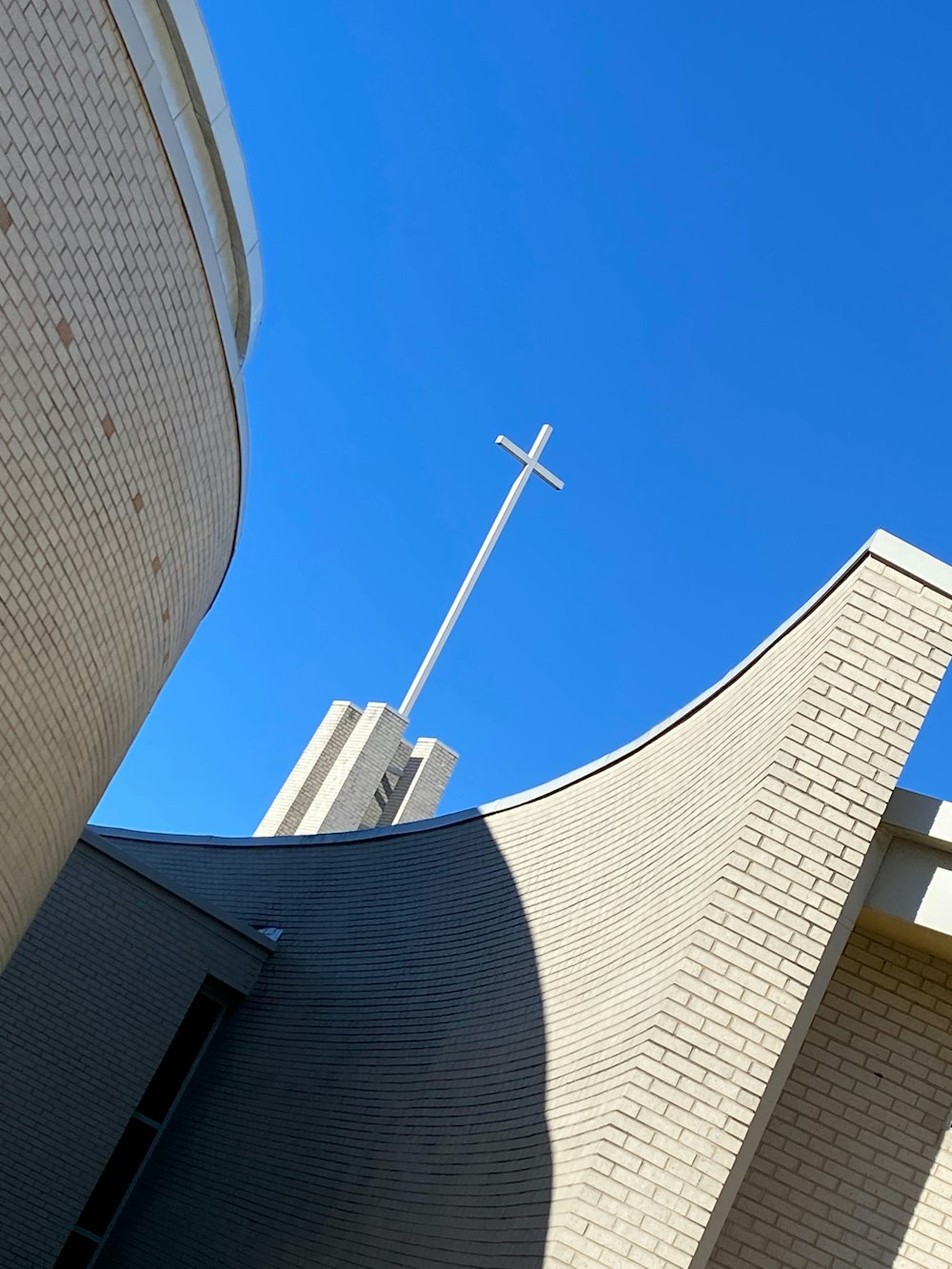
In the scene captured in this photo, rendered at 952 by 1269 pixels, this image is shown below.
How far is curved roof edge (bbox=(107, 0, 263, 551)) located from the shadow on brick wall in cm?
437

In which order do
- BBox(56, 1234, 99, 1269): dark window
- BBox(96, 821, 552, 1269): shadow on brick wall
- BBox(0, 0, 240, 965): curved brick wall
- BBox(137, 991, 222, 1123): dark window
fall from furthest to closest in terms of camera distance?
BBox(137, 991, 222, 1123): dark window, BBox(56, 1234, 99, 1269): dark window, BBox(96, 821, 552, 1269): shadow on brick wall, BBox(0, 0, 240, 965): curved brick wall

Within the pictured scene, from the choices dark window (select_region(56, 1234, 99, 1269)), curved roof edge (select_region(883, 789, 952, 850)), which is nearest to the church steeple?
dark window (select_region(56, 1234, 99, 1269))

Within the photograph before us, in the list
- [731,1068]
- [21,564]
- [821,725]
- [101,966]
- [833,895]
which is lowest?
[101,966]

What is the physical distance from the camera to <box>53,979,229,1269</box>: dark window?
13.2m

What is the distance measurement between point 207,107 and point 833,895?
5169 mm

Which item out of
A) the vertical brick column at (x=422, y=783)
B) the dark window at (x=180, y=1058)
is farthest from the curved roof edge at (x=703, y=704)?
the vertical brick column at (x=422, y=783)

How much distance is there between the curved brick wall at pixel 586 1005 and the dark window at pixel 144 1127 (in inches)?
13.5

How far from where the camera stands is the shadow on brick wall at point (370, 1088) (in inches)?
301

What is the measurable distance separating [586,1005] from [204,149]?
5226 millimetres

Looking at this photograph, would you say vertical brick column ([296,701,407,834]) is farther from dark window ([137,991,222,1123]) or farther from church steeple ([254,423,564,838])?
dark window ([137,991,222,1123])

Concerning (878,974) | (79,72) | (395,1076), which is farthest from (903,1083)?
(79,72)

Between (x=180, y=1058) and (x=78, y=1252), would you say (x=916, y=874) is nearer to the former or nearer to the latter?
(x=180, y=1058)

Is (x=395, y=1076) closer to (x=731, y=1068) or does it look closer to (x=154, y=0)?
(x=731, y=1068)

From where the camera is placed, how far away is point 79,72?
17.2ft
